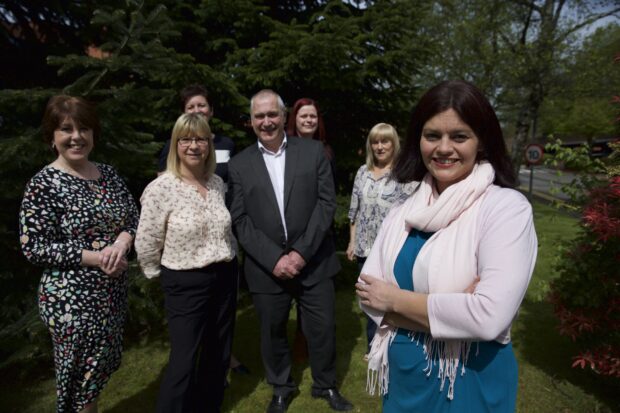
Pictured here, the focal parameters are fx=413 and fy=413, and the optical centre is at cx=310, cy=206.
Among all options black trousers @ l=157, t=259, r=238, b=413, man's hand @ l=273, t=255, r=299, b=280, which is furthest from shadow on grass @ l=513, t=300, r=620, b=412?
black trousers @ l=157, t=259, r=238, b=413

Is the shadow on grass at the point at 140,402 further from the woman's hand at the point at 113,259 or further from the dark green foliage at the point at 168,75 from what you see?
the woman's hand at the point at 113,259

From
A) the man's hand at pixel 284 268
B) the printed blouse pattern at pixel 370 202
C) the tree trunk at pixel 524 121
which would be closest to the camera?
the man's hand at pixel 284 268

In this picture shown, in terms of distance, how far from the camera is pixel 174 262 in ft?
8.95

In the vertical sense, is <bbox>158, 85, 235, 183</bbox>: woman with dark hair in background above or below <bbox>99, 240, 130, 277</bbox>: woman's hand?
above

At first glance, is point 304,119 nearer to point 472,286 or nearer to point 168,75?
point 168,75

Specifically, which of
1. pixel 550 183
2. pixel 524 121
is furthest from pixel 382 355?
pixel 524 121

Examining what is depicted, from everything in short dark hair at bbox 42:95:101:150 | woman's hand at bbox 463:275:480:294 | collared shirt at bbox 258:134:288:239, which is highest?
short dark hair at bbox 42:95:101:150

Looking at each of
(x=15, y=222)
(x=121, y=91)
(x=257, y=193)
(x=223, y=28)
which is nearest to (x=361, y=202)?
(x=257, y=193)

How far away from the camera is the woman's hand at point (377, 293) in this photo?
1536 mm

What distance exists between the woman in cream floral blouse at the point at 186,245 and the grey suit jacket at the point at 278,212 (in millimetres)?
186

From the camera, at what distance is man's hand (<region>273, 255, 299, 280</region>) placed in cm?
299

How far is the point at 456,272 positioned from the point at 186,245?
6.03 feet

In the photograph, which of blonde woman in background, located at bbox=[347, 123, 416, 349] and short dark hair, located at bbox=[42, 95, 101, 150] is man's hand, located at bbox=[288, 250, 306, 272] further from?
short dark hair, located at bbox=[42, 95, 101, 150]

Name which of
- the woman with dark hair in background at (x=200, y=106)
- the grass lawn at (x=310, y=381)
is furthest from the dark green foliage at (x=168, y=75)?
the grass lawn at (x=310, y=381)
